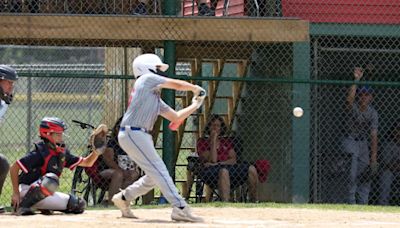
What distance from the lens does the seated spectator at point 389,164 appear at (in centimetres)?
1738

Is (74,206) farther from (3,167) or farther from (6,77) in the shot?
(6,77)

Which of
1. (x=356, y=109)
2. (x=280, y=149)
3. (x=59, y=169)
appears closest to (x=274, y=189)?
(x=280, y=149)

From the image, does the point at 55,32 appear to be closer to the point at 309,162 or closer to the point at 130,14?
the point at 130,14

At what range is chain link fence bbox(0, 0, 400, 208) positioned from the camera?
16.2 meters

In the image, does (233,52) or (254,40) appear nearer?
(254,40)

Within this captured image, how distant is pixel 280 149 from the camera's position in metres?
18.3

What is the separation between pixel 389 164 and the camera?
57.1 feet

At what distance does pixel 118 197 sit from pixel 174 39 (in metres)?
4.31

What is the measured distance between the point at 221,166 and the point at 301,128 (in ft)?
6.24

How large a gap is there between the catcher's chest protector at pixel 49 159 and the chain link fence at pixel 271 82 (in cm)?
267

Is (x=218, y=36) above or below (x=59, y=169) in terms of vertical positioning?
above

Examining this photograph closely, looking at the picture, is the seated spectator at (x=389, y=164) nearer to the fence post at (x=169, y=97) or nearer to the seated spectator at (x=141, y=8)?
the fence post at (x=169, y=97)

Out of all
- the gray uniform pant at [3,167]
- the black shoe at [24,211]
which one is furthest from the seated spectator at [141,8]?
the black shoe at [24,211]

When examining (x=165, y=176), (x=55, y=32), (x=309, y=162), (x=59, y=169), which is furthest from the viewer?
(x=309, y=162)
